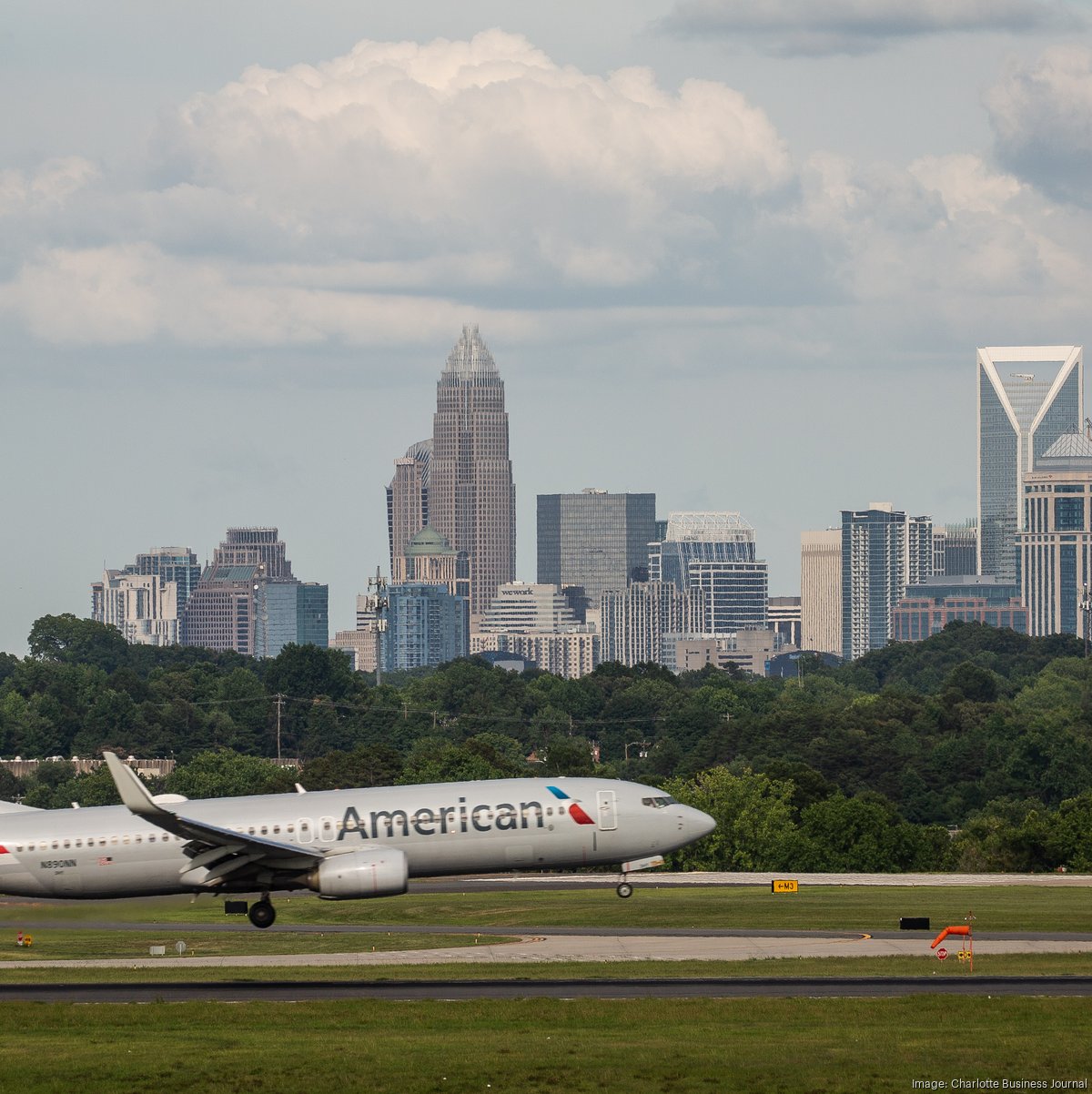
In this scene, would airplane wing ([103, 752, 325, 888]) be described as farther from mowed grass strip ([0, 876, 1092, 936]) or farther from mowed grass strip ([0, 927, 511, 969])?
mowed grass strip ([0, 927, 511, 969])

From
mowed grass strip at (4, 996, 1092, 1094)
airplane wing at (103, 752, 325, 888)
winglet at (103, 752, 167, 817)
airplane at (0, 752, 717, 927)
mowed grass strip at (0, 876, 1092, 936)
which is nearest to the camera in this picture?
mowed grass strip at (4, 996, 1092, 1094)

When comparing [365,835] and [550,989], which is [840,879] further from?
[550,989]

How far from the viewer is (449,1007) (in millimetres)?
61750

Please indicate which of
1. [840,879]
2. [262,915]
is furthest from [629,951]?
[840,879]

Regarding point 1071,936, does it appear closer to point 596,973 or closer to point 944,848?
point 596,973

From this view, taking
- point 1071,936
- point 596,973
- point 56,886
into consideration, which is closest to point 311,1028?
point 596,973

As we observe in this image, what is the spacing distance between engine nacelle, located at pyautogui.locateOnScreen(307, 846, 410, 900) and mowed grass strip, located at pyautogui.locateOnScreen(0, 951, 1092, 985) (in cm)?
245

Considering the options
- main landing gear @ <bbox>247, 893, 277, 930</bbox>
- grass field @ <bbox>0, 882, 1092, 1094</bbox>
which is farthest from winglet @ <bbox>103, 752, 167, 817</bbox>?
main landing gear @ <bbox>247, 893, 277, 930</bbox>

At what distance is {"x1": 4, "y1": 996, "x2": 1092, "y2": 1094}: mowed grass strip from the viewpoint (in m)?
50.9

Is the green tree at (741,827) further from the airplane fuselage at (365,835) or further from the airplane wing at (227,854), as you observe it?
the airplane wing at (227,854)

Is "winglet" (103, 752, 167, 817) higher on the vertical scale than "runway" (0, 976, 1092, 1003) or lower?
higher

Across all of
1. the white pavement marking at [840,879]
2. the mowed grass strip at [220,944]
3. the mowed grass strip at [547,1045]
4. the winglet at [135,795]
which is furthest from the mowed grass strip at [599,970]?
the white pavement marking at [840,879]

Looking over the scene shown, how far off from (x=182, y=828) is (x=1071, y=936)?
32.0m

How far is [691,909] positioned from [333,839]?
86.6ft
